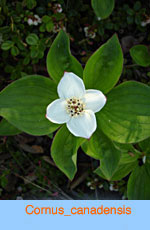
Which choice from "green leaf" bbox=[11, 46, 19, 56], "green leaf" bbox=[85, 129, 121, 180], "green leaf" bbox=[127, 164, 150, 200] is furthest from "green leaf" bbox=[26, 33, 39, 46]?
"green leaf" bbox=[127, 164, 150, 200]

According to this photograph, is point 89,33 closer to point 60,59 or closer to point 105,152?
point 60,59

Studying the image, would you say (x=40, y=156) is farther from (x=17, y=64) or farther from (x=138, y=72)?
(x=138, y=72)

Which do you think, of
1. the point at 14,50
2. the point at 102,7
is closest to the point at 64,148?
the point at 14,50

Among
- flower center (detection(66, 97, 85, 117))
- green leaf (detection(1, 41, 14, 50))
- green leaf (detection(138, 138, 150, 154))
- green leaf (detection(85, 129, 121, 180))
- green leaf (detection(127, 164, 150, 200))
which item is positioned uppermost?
green leaf (detection(1, 41, 14, 50))

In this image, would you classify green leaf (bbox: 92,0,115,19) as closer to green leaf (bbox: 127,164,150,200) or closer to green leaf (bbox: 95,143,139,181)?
green leaf (bbox: 95,143,139,181)

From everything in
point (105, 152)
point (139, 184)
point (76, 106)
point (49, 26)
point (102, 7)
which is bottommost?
point (139, 184)

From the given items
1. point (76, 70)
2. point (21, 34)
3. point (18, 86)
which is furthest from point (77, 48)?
point (18, 86)

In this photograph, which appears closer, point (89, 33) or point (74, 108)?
point (74, 108)
